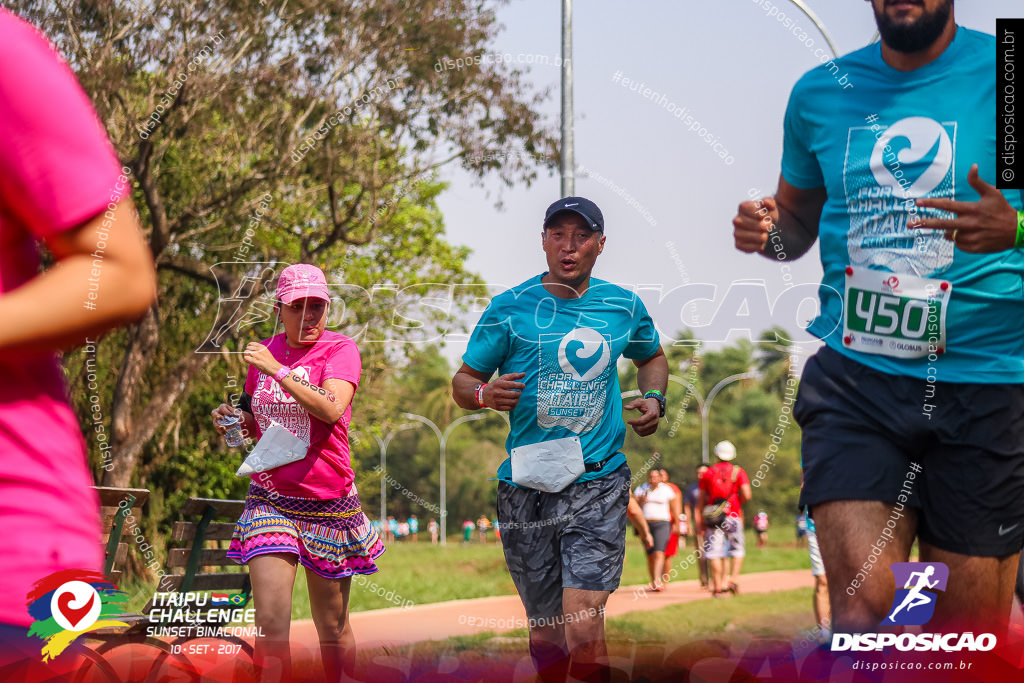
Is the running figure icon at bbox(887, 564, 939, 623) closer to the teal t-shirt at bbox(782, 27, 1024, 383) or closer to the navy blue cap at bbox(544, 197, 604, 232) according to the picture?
the teal t-shirt at bbox(782, 27, 1024, 383)

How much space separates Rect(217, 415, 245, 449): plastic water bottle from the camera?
519 cm

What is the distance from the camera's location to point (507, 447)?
487cm

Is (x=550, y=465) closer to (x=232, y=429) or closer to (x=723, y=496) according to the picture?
(x=232, y=429)

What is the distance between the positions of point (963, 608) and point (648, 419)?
1.60 meters

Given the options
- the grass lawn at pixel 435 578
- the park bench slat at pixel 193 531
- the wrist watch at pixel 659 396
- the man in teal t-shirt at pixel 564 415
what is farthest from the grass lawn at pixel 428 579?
the wrist watch at pixel 659 396

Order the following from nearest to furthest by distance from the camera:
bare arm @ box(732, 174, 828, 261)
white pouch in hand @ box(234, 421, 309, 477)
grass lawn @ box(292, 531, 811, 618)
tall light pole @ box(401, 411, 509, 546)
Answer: bare arm @ box(732, 174, 828, 261)
white pouch in hand @ box(234, 421, 309, 477)
grass lawn @ box(292, 531, 811, 618)
tall light pole @ box(401, 411, 509, 546)

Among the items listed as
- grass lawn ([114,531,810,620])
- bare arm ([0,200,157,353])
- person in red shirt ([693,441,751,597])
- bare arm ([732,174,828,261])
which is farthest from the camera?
person in red shirt ([693,441,751,597])

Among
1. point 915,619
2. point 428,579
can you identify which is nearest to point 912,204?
point 915,619

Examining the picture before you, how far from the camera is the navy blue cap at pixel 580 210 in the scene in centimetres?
485

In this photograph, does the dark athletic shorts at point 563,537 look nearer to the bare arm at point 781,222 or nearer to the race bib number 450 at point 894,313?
the bare arm at point 781,222

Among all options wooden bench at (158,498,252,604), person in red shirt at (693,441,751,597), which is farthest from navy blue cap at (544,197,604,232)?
person in red shirt at (693,441,751,597)

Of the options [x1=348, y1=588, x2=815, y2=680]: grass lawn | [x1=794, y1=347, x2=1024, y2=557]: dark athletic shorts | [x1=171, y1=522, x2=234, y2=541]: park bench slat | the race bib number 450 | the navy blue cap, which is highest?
the navy blue cap

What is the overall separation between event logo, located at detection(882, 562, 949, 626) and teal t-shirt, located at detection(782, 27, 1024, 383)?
50cm

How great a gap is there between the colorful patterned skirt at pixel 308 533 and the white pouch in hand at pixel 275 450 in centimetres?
10
